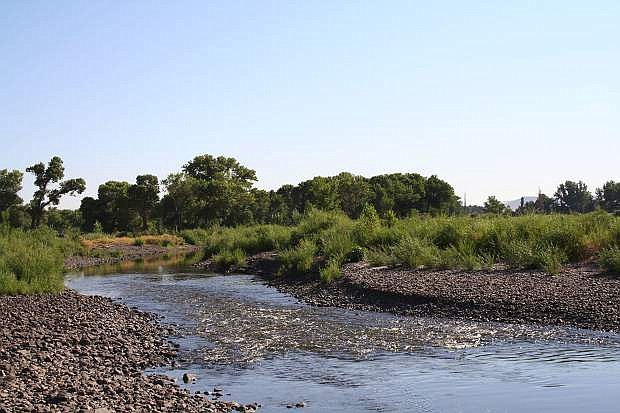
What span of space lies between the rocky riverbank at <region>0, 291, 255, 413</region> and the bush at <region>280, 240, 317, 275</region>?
1086 cm

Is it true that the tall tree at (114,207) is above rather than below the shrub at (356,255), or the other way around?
above

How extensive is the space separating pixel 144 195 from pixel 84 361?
215ft

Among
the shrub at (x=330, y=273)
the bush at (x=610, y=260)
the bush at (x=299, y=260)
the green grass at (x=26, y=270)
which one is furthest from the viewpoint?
the bush at (x=299, y=260)

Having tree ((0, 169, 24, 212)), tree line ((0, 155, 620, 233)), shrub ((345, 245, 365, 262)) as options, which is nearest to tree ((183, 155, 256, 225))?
tree line ((0, 155, 620, 233))

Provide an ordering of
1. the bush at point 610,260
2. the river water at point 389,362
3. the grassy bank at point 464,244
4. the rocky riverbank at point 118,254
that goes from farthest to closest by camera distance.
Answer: the rocky riverbank at point 118,254, the grassy bank at point 464,244, the bush at point 610,260, the river water at point 389,362

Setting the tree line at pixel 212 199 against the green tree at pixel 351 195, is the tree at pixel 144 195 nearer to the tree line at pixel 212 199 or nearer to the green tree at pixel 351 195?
the tree line at pixel 212 199

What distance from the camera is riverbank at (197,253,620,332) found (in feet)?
52.1

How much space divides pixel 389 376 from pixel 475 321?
5711mm

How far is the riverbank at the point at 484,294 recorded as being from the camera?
1589cm

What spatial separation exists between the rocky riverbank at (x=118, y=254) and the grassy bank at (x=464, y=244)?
12020 mm

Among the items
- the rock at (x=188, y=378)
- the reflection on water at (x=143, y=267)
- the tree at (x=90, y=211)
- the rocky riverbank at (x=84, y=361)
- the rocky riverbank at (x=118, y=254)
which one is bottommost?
the rock at (x=188, y=378)

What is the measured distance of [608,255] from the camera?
2027 centimetres

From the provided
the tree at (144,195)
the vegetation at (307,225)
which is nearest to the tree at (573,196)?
the vegetation at (307,225)

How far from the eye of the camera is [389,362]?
12500 millimetres
